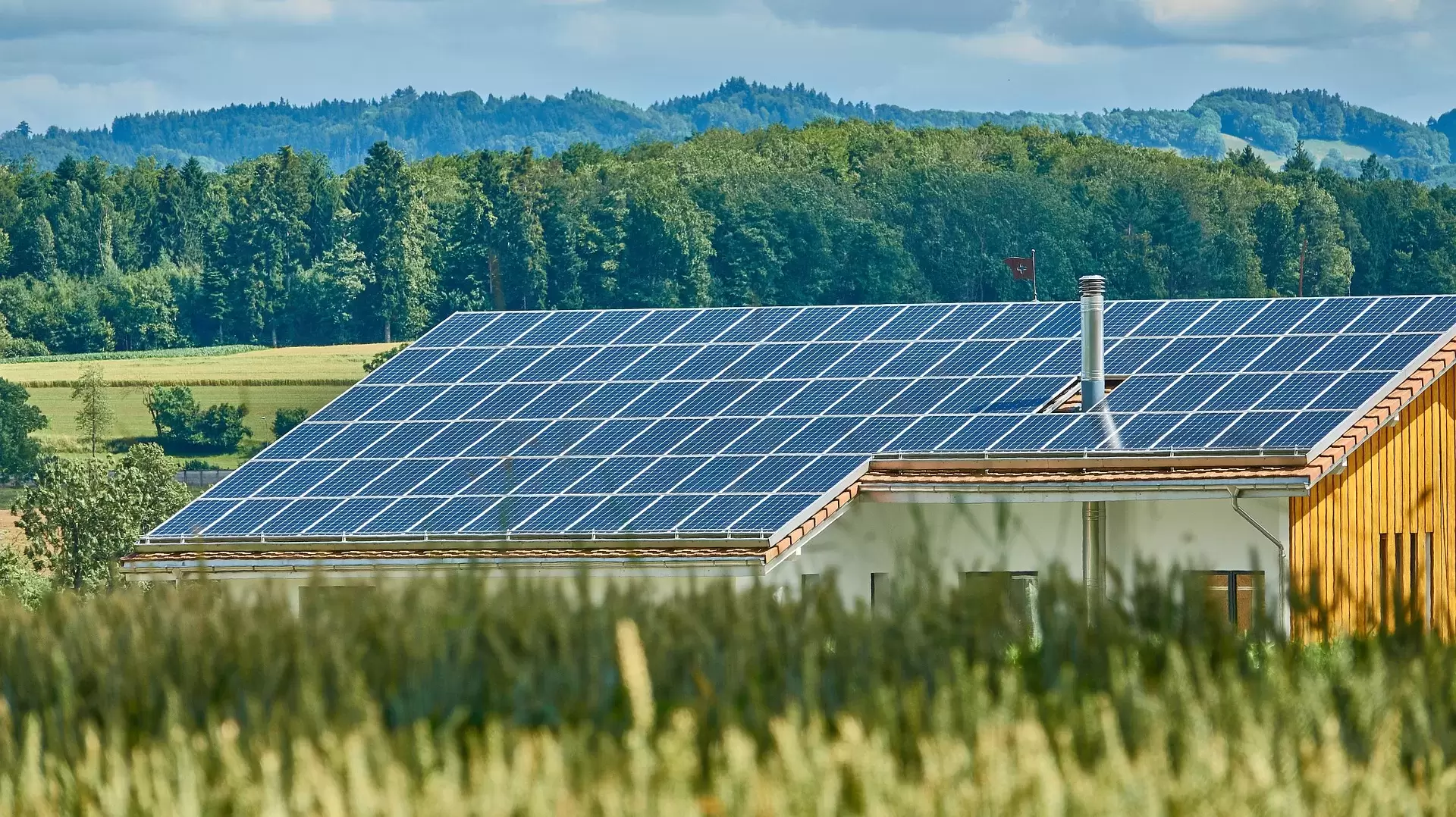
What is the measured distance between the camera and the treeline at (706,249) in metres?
181

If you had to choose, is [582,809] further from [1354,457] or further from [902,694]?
[1354,457]

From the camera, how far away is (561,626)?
1248 cm

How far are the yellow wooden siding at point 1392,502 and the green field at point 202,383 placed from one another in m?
119

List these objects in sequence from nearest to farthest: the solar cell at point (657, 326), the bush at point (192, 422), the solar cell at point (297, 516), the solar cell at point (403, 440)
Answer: the solar cell at point (297, 516) → the solar cell at point (403, 440) → the solar cell at point (657, 326) → the bush at point (192, 422)

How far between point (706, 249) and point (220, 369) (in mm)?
38125

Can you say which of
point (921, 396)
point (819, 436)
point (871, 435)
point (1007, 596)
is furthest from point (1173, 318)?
point (1007, 596)

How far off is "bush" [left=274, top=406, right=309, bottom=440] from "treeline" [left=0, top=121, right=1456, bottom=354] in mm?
31849

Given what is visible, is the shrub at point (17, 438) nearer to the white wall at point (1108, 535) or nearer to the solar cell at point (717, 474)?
the solar cell at point (717, 474)

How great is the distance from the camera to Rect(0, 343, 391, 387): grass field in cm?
16138

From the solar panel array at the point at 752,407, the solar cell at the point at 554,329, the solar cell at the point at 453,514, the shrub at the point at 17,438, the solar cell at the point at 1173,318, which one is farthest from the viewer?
the shrub at the point at 17,438

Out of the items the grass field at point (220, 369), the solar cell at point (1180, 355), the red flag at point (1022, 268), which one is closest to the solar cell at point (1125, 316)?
the solar cell at point (1180, 355)

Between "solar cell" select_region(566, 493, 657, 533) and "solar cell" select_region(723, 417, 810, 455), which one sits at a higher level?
"solar cell" select_region(723, 417, 810, 455)

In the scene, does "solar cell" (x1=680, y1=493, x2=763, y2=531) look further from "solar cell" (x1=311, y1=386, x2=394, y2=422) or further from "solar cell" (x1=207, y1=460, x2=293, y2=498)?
"solar cell" (x1=311, y1=386, x2=394, y2=422)

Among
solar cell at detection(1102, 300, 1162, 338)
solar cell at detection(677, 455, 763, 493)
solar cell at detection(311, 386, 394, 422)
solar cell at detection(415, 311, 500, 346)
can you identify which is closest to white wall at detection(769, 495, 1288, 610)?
solar cell at detection(677, 455, 763, 493)
